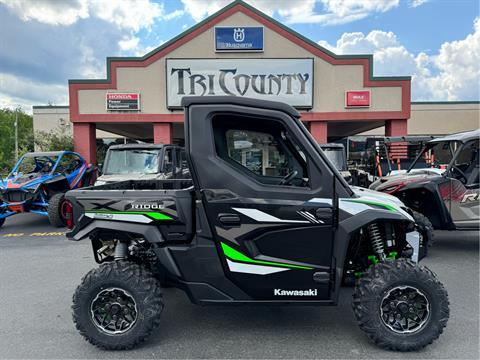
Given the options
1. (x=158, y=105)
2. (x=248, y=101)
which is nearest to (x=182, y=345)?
(x=248, y=101)

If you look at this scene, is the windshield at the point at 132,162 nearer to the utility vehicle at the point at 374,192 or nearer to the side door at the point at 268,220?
the utility vehicle at the point at 374,192

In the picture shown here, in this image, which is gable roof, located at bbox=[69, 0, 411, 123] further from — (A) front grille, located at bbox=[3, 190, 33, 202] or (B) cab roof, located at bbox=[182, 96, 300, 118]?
(B) cab roof, located at bbox=[182, 96, 300, 118]

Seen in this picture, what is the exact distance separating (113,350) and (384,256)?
8.58 feet

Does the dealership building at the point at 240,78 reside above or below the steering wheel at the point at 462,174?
above

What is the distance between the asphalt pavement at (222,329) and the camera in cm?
287

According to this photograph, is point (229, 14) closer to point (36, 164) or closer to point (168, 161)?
point (168, 161)

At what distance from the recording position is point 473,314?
140 inches

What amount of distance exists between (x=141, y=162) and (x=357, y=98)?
9.87 metres

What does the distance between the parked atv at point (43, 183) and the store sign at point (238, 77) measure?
215 inches

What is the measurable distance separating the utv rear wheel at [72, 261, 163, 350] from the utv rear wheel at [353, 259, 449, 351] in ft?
6.05

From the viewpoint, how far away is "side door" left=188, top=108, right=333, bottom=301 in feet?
9.10

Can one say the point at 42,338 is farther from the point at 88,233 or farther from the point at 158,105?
the point at 158,105

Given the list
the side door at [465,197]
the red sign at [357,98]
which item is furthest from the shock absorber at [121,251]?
the red sign at [357,98]

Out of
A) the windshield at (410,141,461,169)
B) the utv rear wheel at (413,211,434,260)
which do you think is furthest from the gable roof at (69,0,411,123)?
the utv rear wheel at (413,211,434,260)
